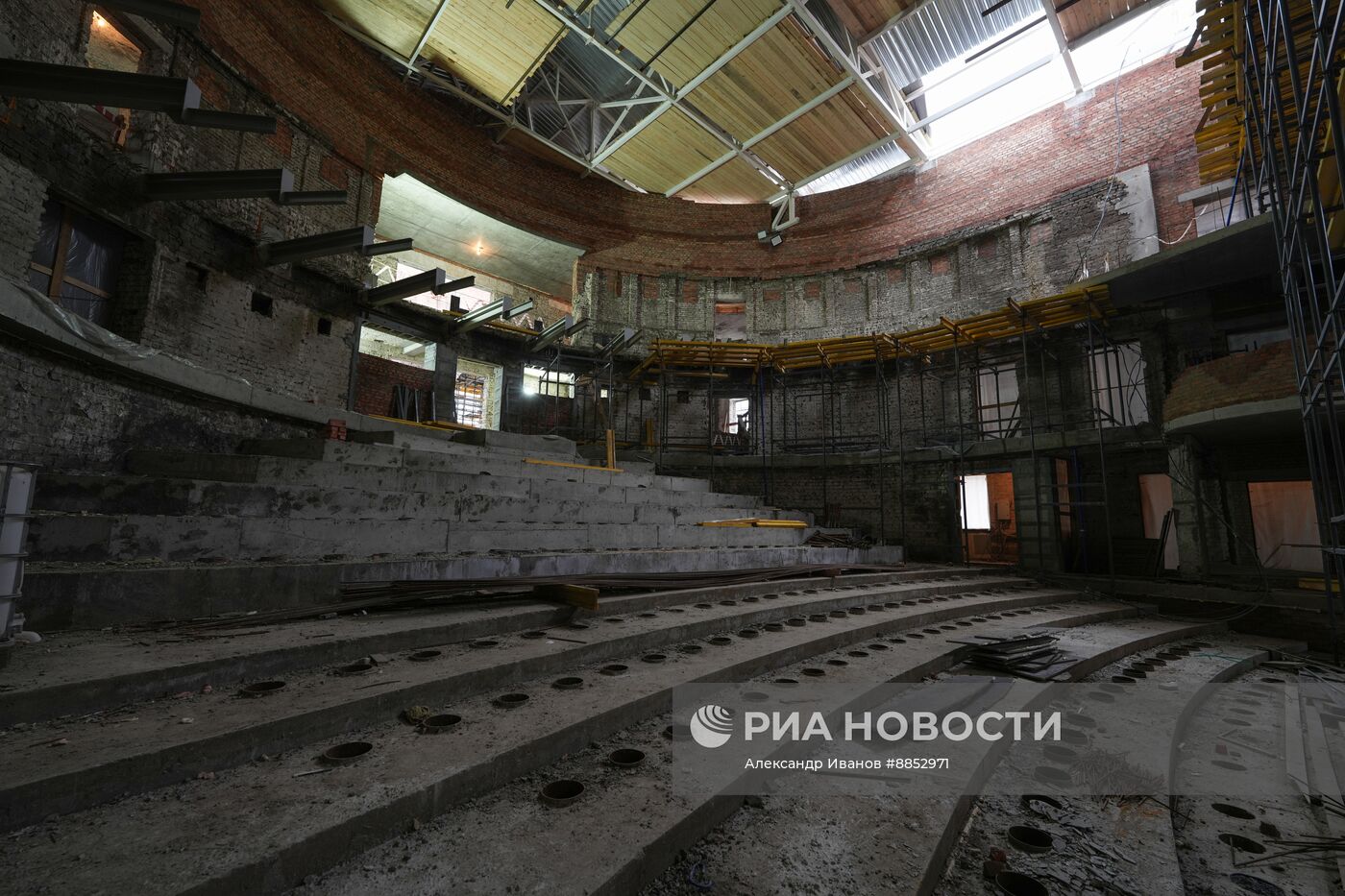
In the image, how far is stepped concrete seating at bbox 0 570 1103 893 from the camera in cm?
131

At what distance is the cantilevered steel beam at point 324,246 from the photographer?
9.73 m

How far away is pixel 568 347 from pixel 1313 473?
48.4 feet

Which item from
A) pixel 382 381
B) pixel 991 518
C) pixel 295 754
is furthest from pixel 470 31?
pixel 991 518

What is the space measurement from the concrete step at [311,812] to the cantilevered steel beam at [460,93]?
1695 cm

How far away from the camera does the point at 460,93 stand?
14750 mm

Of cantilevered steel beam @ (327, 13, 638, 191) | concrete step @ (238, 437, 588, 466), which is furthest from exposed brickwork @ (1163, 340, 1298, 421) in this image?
cantilevered steel beam @ (327, 13, 638, 191)

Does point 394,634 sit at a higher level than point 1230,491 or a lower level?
lower

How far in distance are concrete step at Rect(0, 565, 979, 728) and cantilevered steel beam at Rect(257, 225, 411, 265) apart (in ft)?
28.5

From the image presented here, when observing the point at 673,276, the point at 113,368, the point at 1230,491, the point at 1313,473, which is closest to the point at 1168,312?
the point at 1230,491

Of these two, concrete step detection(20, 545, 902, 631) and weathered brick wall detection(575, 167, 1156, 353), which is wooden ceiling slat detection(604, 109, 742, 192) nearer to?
weathered brick wall detection(575, 167, 1156, 353)

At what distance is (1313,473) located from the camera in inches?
193

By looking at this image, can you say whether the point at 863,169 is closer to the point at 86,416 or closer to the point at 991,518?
the point at 991,518

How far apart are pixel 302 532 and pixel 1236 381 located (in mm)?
12429

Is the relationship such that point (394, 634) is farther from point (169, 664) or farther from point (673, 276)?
point (673, 276)
